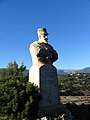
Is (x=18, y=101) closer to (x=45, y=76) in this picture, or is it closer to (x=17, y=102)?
(x=17, y=102)

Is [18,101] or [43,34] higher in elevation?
[43,34]

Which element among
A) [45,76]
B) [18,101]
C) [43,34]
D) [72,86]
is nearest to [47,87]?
[45,76]

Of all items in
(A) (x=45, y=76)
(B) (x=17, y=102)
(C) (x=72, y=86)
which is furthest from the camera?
(C) (x=72, y=86)

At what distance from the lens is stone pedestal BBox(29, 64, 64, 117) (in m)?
14.3

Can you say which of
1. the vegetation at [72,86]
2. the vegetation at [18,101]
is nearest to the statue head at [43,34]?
the vegetation at [18,101]

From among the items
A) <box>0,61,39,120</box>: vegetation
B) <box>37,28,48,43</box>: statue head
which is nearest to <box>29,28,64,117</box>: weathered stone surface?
<box>37,28,48,43</box>: statue head

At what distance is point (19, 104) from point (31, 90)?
2.86 ft

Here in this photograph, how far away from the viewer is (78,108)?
16000 millimetres

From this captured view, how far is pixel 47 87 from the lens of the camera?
14.5 metres

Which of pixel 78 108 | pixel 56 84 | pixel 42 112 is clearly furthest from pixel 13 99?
pixel 78 108

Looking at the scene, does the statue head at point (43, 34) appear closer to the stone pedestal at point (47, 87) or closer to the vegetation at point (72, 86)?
the stone pedestal at point (47, 87)

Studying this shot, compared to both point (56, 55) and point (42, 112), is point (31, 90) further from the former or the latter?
point (56, 55)

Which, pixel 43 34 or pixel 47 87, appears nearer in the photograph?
pixel 47 87

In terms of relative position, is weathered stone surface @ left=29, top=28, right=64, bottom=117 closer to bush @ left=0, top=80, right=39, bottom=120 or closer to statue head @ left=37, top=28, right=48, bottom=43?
statue head @ left=37, top=28, right=48, bottom=43
